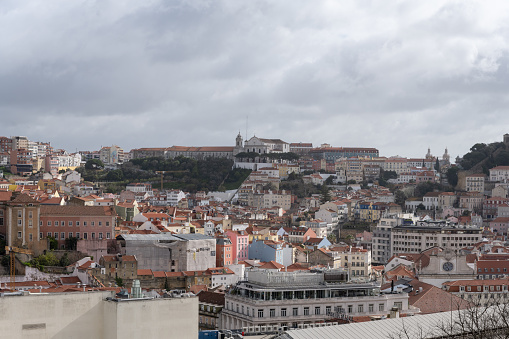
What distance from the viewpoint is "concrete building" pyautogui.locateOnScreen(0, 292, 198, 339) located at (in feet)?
68.8

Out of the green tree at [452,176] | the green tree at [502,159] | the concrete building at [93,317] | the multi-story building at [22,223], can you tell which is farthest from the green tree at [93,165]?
the concrete building at [93,317]

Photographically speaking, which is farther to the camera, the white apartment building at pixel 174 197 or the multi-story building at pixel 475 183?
the multi-story building at pixel 475 183

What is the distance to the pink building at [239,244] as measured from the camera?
63.2m

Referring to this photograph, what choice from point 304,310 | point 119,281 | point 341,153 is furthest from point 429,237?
point 341,153

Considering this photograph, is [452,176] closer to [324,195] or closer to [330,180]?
[330,180]

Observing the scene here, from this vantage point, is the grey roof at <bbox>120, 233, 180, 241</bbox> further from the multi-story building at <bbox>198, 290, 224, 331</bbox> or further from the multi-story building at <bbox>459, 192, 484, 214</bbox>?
the multi-story building at <bbox>459, 192, 484, 214</bbox>

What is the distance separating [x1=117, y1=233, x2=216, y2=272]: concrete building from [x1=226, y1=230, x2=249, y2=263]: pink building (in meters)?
6.54

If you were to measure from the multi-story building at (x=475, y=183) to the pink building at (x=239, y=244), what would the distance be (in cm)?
4947

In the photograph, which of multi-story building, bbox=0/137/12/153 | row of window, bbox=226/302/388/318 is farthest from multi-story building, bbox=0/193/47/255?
multi-story building, bbox=0/137/12/153

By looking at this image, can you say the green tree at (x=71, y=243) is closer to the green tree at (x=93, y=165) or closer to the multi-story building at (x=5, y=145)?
the green tree at (x=93, y=165)

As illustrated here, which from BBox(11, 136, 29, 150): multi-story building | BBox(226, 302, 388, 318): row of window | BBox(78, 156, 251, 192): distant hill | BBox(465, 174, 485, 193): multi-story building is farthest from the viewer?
BBox(11, 136, 29, 150): multi-story building

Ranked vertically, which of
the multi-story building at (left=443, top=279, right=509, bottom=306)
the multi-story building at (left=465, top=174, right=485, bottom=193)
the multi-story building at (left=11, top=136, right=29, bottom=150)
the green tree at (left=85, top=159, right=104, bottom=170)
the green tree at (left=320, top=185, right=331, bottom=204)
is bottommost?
the multi-story building at (left=443, top=279, right=509, bottom=306)

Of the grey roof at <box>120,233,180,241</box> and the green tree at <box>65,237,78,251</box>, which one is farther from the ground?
the grey roof at <box>120,233,180,241</box>

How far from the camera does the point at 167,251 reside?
54188mm
